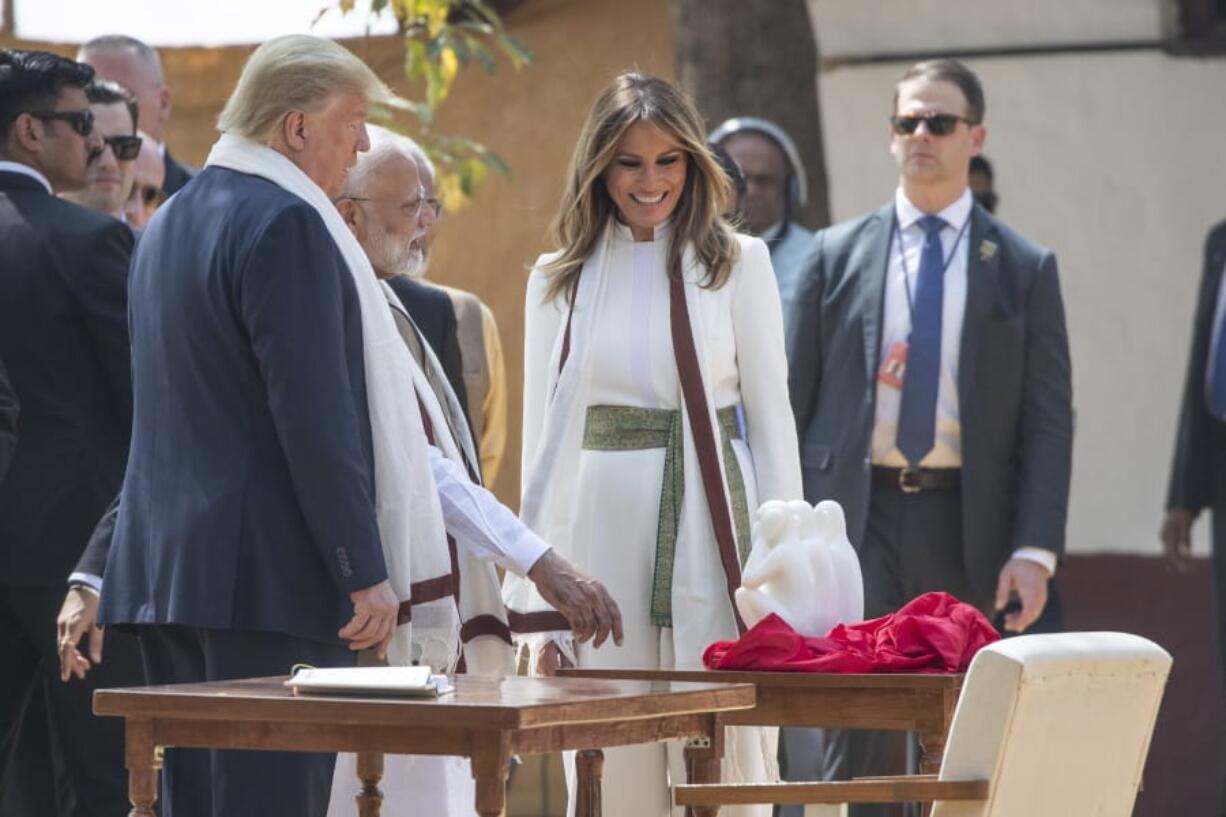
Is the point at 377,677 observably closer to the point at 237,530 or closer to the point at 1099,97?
the point at 237,530

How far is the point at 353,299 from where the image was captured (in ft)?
16.6

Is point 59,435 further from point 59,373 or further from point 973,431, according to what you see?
point 973,431

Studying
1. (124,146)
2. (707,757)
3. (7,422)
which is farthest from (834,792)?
(124,146)

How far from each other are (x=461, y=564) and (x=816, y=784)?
4.06ft

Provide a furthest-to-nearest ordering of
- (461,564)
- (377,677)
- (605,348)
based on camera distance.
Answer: (605,348), (461,564), (377,677)

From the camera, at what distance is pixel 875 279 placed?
7.50m

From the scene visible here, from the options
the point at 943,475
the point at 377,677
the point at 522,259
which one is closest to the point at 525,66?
the point at 522,259

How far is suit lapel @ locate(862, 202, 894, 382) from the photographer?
24.4ft

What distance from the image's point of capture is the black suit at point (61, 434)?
6.30 metres

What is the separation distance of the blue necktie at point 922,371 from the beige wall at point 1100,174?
1947mm

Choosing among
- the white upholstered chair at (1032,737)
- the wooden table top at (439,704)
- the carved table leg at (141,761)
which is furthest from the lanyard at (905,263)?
the carved table leg at (141,761)

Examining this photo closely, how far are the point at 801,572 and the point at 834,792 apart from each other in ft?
2.84

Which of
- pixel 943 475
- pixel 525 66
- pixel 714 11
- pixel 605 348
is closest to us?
pixel 605 348

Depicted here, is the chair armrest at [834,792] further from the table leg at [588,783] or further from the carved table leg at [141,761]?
the carved table leg at [141,761]
